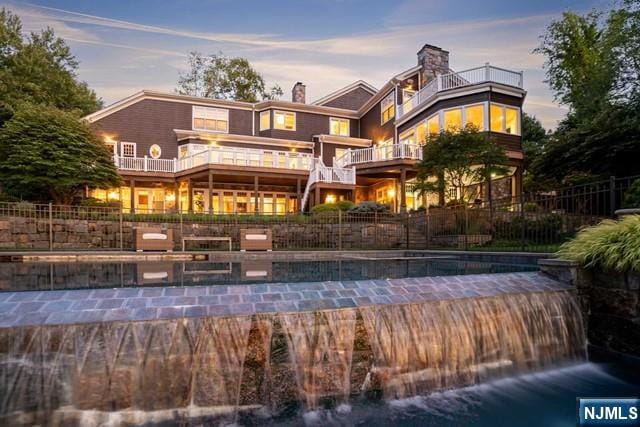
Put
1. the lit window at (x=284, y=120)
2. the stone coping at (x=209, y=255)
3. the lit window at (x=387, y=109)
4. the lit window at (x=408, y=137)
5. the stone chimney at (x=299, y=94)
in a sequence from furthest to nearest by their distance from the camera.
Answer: the stone chimney at (x=299, y=94)
the lit window at (x=284, y=120)
the lit window at (x=387, y=109)
the lit window at (x=408, y=137)
the stone coping at (x=209, y=255)

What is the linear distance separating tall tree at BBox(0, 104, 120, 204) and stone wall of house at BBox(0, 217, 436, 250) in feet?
15.6

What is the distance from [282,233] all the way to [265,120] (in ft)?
45.3

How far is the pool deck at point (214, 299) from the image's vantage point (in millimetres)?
3305

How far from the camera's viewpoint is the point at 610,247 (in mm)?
5176

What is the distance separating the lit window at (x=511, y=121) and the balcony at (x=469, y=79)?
54.9 inches

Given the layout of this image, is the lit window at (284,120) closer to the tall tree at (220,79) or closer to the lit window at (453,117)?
the lit window at (453,117)

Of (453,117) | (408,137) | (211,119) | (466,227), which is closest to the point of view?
(466,227)

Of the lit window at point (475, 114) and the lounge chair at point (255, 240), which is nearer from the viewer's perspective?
the lounge chair at point (255, 240)

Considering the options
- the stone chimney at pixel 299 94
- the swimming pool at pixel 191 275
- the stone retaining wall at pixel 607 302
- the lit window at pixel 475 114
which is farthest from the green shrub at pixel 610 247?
the stone chimney at pixel 299 94

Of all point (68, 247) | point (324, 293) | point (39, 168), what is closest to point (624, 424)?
point (324, 293)

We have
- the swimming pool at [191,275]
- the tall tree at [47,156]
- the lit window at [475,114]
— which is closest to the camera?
the swimming pool at [191,275]

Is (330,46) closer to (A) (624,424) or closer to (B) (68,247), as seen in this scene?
A: (B) (68,247)

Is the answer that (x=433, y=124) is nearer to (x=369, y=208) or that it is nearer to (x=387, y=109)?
(x=387, y=109)

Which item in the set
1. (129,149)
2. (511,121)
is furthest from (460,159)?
(129,149)
